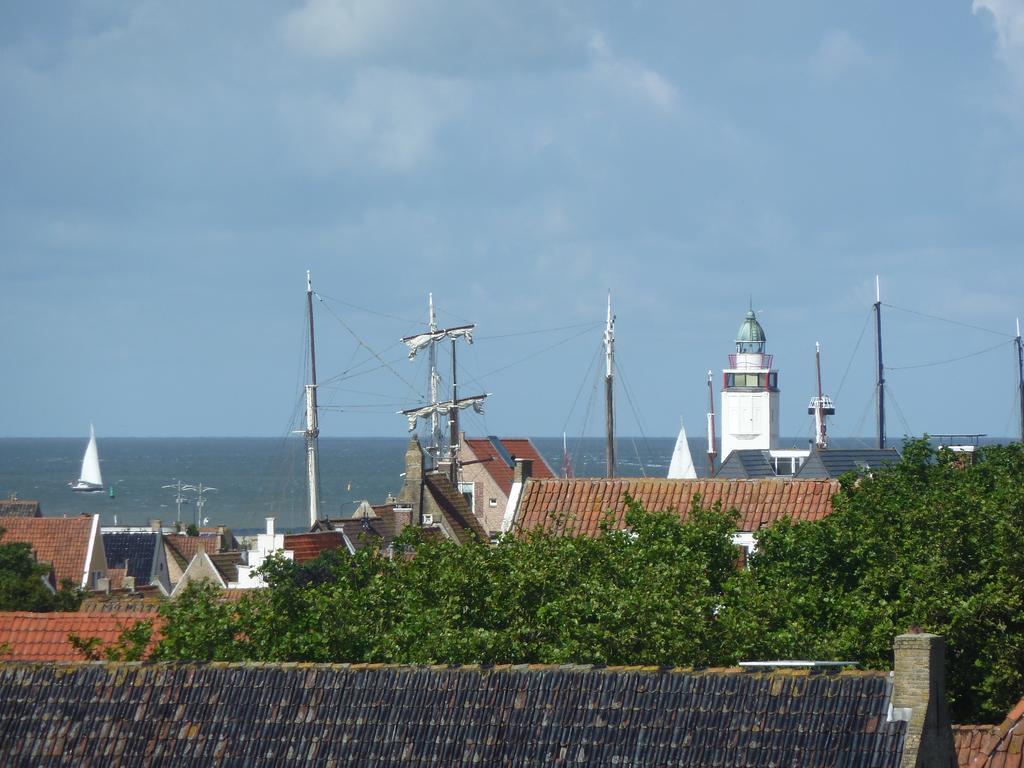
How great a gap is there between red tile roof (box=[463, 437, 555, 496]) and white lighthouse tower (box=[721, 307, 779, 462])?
26155mm

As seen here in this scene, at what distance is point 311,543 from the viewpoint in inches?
1794

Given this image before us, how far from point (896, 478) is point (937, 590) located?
718 centimetres

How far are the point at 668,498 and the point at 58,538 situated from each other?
33.0m

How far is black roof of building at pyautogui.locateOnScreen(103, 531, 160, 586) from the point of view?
72.0 meters

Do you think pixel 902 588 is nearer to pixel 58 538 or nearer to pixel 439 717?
pixel 439 717

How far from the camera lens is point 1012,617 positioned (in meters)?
23.6

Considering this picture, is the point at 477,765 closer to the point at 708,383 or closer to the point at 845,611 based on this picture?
the point at 845,611

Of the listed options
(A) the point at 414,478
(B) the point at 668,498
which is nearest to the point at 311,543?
(B) the point at 668,498

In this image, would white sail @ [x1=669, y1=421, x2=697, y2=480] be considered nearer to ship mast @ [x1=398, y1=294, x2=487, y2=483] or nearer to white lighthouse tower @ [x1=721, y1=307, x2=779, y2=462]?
white lighthouse tower @ [x1=721, y1=307, x2=779, y2=462]

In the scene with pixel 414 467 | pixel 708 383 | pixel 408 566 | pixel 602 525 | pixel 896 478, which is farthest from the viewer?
pixel 708 383

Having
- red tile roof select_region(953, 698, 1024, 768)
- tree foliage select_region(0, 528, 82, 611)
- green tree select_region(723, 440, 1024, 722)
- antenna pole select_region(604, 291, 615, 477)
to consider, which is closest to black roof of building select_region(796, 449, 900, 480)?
antenna pole select_region(604, 291, 615, 477)

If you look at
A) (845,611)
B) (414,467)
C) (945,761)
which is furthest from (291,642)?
(414,467)

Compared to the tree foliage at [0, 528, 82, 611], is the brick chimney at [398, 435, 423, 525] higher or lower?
higher

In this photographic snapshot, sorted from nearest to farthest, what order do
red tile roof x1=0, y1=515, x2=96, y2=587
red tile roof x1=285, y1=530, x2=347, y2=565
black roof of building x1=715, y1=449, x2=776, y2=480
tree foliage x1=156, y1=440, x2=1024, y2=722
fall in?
tree foliage x1=156, y1=440, x2=1024, y2=722
red tile roof x1=285, y1=530, x2=347, y2=565
red tile roof x1=0, y1=515, x2=96, y2=587
black roof of building x1=715, y1=449, x2=776, y2=480
